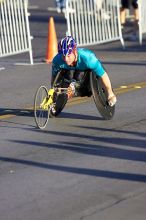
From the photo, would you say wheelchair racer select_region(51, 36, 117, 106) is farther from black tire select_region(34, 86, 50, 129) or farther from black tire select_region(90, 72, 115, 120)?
black tire select_region(34, 86, 50, 129)

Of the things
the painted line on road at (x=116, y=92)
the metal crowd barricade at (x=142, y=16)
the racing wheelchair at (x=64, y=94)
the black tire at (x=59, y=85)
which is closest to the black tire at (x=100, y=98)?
the racing wheelchair at (x=64, y=94)

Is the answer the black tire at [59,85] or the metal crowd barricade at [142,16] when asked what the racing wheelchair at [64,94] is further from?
the metal crowd barricade at [142,16]

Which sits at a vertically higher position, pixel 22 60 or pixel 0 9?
pixel 0 9

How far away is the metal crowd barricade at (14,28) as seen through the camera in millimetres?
18484

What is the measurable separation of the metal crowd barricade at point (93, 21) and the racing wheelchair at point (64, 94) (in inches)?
304

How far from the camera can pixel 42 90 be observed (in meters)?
11.7

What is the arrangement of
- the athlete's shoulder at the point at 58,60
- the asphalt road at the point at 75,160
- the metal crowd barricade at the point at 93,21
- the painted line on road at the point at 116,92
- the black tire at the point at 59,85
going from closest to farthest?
the asphalt road at the point at 75,160, the athlete's shoulder at the point at 58,60, the black tire at the point at 59,85, the painted line on road at the point at 116,92, the metal crowd barricade at the point at 93,21

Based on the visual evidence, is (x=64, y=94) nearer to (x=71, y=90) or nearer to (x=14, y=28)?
(x=71, y=90)

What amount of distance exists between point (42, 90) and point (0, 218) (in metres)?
4.09

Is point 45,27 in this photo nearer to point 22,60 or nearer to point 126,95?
point 22,60

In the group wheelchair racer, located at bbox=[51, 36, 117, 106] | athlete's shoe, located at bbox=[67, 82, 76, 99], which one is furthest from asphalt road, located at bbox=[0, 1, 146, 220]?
wheelchair racer, located at bbox=[51, 36, 117, 106]

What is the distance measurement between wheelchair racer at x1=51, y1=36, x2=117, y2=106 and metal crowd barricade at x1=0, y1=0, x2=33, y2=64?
21.7 ft

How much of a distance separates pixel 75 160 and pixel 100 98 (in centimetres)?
221

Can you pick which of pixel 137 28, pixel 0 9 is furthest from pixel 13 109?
pixel 137 28
